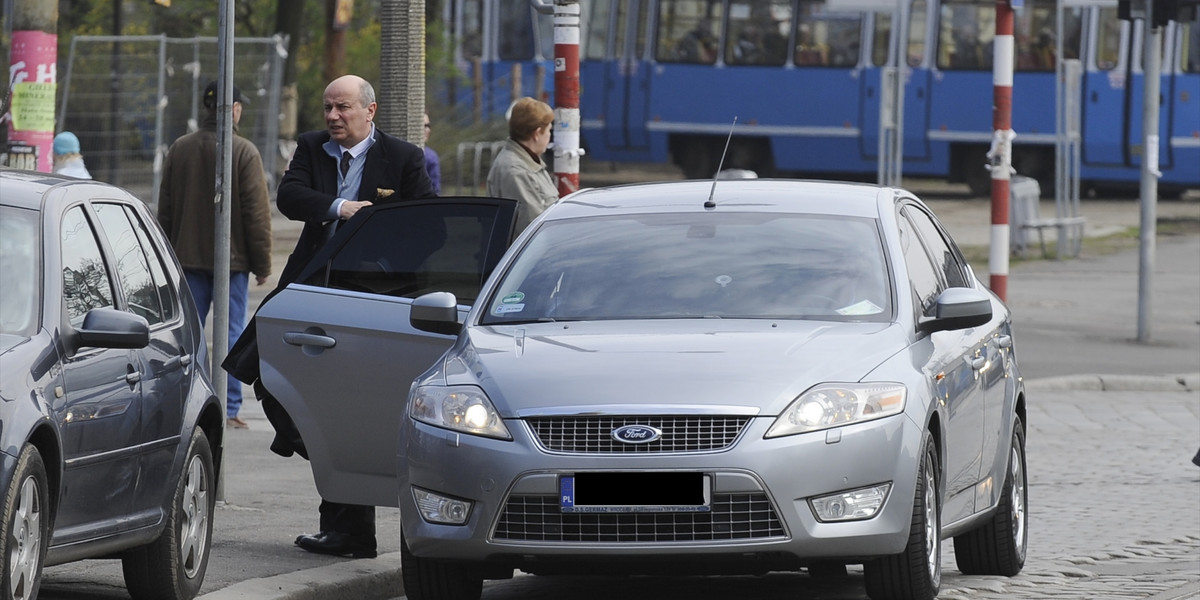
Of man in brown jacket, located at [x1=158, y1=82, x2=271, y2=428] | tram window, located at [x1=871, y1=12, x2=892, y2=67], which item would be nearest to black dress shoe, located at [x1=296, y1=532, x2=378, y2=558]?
man in brown jacket, located at [x1=158, y1=82, x2=271, y2=428]

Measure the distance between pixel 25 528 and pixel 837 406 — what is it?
2.34 meters

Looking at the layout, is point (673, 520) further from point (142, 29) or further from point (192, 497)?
point (142, 29)

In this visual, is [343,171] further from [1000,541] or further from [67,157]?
[67,157]

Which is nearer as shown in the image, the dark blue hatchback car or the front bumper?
the dark blue hatchback car

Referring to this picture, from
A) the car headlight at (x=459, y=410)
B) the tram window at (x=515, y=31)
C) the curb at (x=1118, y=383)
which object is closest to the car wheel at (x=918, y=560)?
the car headlight at (x=459, y=410)

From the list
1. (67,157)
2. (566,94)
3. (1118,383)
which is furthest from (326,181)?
(1118,383)

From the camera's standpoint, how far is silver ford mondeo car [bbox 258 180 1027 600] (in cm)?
652

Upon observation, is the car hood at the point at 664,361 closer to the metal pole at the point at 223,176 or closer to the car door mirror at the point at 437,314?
the car door mirror at the point at 437,314

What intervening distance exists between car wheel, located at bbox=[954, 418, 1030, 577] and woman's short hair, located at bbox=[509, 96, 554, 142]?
11.4 feet

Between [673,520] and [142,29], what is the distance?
32.7 meters

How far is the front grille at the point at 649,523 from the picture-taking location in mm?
6500

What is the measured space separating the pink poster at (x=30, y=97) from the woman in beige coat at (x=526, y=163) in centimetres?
215

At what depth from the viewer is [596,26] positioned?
123ft

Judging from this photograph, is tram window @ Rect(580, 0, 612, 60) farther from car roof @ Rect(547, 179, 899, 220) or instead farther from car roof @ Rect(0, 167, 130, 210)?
car roof @ Rect(0, 167, 130, 210)
